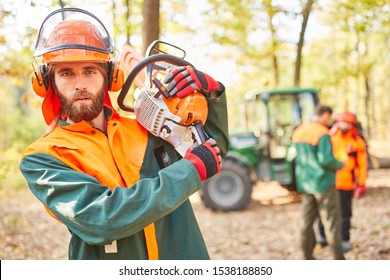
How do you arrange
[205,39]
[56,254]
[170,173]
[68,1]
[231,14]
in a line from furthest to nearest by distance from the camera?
[205,39]
[231,14]
[56,254]
[68,1]
[170,173]

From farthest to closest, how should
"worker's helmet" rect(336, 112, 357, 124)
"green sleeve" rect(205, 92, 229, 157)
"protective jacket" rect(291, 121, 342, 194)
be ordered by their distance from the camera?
"worker's helmet" rect(336, 112, 357, 124) < "protective jacket" rect(291, 121, 342, 194) < "green sleeve" rect(205, 92, 229, 157)

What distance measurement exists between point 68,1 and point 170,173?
2.86 meters

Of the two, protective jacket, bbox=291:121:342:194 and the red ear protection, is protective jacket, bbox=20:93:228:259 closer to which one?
the red ear protection

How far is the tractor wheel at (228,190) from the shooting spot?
602 cm

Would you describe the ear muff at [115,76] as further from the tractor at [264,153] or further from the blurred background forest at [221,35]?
the tractor at [264,153]

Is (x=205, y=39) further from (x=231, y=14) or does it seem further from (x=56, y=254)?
(x=56, y=254)

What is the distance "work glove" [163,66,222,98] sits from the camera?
49.9 inches

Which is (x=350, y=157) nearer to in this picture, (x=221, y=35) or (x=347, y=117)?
(x=347, y=117)

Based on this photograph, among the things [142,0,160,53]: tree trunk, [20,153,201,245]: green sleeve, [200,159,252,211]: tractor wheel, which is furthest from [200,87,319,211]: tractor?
[20,153,201,245]: green sleeve

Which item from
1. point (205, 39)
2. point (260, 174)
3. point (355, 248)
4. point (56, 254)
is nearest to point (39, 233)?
point (56, 254)

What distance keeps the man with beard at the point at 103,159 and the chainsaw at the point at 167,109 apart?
44mm

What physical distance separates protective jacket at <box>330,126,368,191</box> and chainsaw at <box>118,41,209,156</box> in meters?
3.51

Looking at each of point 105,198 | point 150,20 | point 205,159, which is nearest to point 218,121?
point 205,159
